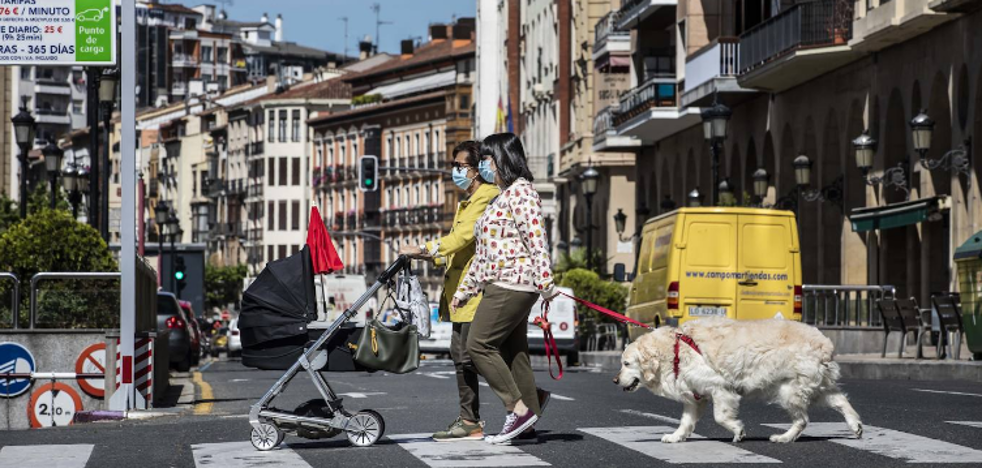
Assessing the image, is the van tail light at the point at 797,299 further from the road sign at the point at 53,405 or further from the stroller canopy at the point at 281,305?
the stroller canopy at the point at 281,305

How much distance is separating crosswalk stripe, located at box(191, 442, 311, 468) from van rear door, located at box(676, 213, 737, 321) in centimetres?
1594

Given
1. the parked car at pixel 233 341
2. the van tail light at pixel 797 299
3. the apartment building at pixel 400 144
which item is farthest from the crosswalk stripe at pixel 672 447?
the apartment building at pixel 400 144

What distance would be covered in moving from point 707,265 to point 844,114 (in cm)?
1589

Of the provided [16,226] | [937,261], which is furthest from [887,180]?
[16,226]

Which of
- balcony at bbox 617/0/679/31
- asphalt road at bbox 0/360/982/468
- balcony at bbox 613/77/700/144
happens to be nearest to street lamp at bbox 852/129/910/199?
balcony at bbox 613/77/700/144

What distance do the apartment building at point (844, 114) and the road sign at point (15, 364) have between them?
17.9m

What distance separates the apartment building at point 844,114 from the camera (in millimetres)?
37125

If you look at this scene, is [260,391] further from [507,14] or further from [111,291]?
[507,14]

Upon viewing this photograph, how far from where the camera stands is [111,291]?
78.5ft

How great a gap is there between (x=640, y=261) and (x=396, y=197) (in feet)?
359

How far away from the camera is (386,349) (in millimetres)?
13367

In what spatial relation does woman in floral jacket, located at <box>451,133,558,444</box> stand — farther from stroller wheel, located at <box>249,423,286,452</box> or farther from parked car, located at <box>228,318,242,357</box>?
parked car, located at <box>228,318,242,357</box>

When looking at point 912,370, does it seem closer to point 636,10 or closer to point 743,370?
point 743,370

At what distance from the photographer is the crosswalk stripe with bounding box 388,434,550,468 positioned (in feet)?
39.8
